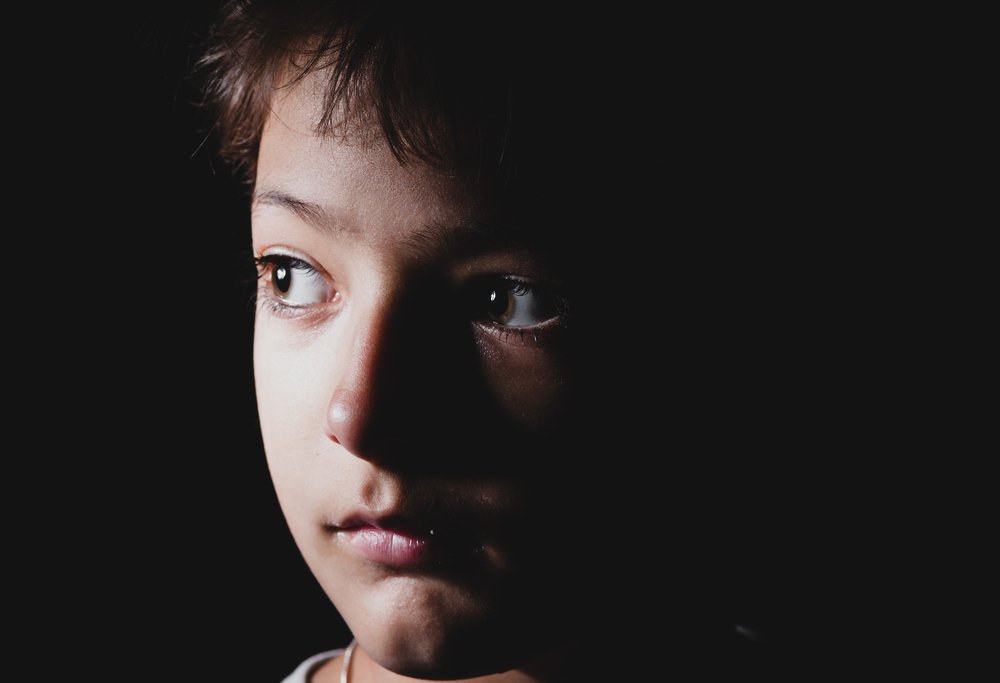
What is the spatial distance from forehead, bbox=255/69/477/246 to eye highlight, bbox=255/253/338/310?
119mm

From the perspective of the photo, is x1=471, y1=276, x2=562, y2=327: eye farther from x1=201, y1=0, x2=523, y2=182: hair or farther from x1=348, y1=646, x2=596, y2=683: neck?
x1=348, y1=646, x2=596, y2=683: neck

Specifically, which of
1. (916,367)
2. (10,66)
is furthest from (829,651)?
(10,66)

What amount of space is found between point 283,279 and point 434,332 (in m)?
0.25

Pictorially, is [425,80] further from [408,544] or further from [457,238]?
[408,544]

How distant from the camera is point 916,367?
118cm

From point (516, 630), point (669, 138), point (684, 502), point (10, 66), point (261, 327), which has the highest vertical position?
point (10, 66)

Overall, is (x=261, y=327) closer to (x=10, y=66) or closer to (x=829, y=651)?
(x=10, y=66)

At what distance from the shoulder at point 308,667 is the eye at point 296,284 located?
0.52 metres

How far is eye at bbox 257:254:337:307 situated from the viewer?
90 cm

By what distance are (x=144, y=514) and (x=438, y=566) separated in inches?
28.4

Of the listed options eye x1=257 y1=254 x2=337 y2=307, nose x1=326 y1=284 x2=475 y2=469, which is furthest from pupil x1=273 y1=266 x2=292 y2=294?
nose x1=326 y1=284 x2=475 y2=469

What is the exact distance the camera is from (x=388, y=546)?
0.78 meters

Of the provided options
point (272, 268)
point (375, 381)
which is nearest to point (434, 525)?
point (375, 381)

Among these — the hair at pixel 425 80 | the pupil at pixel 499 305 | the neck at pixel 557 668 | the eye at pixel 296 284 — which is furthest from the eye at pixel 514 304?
the neck at pixel 557 668
